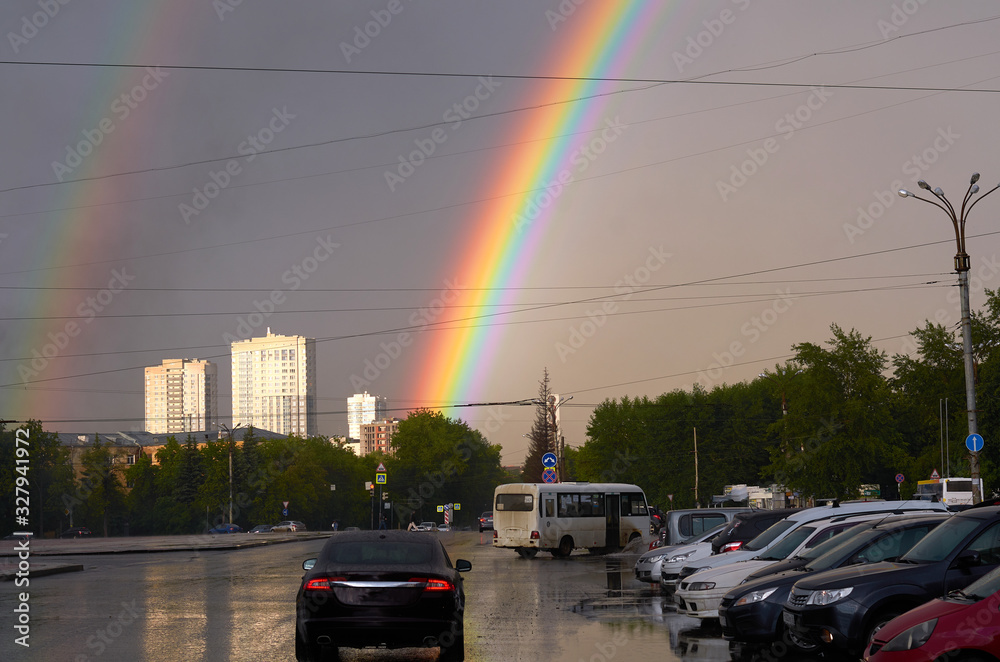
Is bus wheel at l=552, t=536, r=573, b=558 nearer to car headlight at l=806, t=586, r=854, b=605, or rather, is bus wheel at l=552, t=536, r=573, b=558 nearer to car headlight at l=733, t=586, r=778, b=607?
car headlight at l=733, t=586, r=778, b=607

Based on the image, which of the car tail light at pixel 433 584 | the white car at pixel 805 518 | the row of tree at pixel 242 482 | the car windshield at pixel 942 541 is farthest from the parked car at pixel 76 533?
the car windshield at pixel 942 541

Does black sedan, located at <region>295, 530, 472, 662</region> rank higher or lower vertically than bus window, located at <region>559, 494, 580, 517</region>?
higher

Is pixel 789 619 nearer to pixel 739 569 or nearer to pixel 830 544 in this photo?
pixel 830 544

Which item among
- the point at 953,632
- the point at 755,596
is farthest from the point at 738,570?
the point at 953,632

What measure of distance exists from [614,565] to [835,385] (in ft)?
123

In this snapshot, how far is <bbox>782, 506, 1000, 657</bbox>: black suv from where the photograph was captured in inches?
417

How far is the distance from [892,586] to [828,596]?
0.66 m

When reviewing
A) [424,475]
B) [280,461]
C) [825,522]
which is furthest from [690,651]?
[424,475]

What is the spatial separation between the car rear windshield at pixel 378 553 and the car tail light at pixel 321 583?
33cm

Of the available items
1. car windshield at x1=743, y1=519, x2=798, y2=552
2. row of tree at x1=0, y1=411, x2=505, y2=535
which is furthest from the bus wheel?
row of tree at x1=0, y1=411, x2=505, y2=535

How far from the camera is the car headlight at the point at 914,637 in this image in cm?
816

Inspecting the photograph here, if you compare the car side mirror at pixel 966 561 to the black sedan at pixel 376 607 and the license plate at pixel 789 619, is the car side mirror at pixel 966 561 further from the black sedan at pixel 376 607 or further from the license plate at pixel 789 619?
the black sedan at pixel 376 607

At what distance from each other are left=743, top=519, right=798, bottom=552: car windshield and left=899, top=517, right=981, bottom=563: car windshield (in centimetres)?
568

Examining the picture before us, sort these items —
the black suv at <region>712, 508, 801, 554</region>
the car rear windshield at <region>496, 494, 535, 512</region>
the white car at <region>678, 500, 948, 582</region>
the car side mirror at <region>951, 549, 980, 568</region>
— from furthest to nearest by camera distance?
the car rear windshield at <region>496, 494, 535, 512</region>, the black suv at <region>712, 508, 801, 554</region>, the white car at <region>678, 500, 948, 582</region>, the car side mirror at <region>951, 549, 980, 568</region>
